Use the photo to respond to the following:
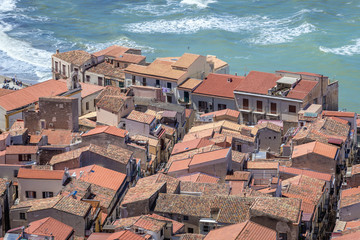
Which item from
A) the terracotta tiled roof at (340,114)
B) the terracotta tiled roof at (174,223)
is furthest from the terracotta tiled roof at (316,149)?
the terracotta tiled roof at (174,223)

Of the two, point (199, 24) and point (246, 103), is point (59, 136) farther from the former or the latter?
point (199, 24)

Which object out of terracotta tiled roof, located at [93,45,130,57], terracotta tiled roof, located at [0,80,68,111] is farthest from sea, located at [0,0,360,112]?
terracotta tiled roof, located at [0,80,68,111]

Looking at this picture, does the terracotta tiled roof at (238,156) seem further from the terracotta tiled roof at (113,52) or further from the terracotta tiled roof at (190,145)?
the terracotta tiled roof at (113,52)

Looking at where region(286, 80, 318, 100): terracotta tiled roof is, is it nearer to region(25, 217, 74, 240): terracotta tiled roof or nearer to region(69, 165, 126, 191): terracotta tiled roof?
region(69, 165, 126, 191): terracotta tiled roof

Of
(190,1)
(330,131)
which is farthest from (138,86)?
(190,1)

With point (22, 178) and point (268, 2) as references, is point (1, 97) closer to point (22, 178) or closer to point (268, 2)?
point (22, 178)

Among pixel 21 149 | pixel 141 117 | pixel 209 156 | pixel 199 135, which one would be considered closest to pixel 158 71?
pixel 141 117
